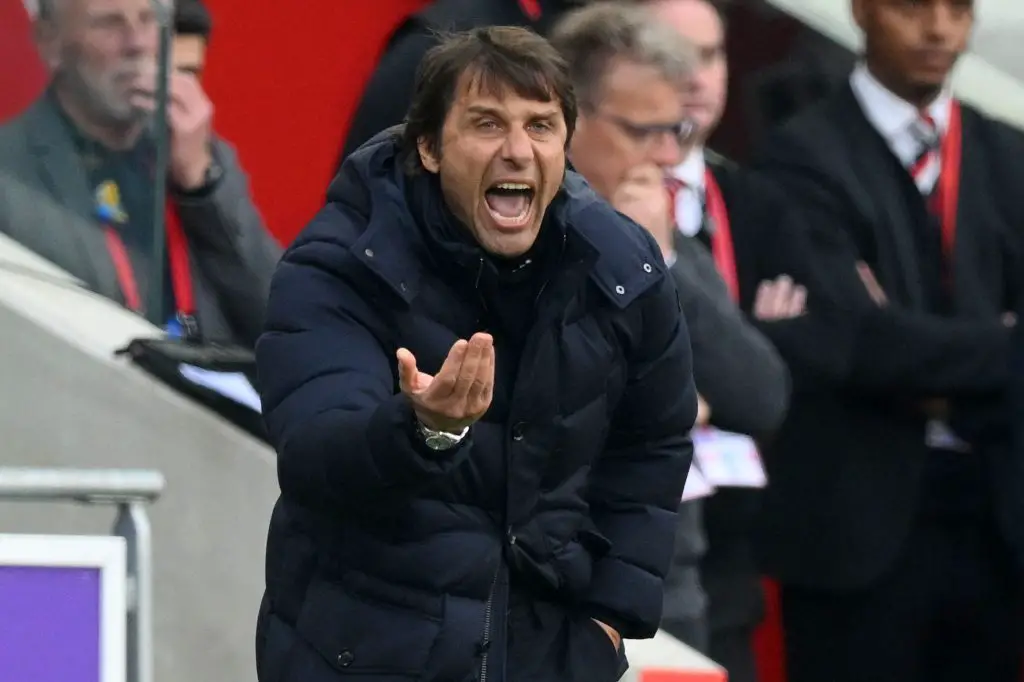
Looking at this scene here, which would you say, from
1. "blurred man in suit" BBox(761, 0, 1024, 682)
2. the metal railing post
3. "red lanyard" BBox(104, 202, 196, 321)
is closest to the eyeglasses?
"blurred man in suit" BBox(761, 0, 1024, 682)

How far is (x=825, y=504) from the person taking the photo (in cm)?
607

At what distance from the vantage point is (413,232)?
3.66 meters

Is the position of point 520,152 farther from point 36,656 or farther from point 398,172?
point 36,656

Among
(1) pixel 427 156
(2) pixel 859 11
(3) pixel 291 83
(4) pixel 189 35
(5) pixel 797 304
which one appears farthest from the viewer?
(3) pixel 291 83

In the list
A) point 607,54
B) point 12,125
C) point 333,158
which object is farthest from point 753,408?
point 333,158

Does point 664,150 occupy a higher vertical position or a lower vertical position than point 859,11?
lower

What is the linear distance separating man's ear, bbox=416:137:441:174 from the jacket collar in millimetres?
44

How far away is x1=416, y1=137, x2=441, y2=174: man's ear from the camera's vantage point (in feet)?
12.2

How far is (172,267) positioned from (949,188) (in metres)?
2.10

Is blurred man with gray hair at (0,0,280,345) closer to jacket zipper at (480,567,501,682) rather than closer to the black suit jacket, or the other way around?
the black suit jacket

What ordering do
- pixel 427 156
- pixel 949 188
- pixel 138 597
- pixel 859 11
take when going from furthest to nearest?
pixel 859 11, pixel 949 188, pixel 427 156, pixel 138 597

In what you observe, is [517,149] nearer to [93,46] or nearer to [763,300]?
[93,46]

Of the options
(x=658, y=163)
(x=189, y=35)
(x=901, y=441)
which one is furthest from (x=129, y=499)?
(x=901, y=441)

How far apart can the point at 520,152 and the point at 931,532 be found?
112 inches
